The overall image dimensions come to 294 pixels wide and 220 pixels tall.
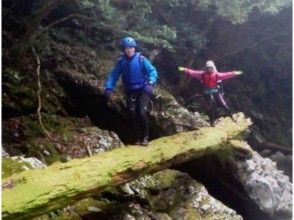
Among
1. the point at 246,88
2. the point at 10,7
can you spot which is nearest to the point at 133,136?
the point at 10,7

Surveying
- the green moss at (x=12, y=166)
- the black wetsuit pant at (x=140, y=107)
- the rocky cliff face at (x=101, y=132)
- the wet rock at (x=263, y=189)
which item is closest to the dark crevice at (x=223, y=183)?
the rocky cliff face at (x=101, y=132)

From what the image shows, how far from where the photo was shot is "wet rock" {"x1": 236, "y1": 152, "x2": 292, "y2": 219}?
398 inches

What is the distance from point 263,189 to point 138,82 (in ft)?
15.5

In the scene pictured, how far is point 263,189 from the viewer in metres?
10.1

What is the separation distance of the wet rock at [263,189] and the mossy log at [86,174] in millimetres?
1861

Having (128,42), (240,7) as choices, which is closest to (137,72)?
(128,42)

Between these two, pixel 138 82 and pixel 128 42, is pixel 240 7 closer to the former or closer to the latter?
pixel 138 82

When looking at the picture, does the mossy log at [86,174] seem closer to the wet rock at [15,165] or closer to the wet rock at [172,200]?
the wet rock at [172,200]

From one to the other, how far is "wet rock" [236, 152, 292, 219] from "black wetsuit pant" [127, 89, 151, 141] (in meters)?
3.68

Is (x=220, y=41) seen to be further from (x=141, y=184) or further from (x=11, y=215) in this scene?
(x=11, y=215)

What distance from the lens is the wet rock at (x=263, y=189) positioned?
1012cm

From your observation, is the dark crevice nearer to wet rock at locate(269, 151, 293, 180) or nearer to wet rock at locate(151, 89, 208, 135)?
wet rock at locate(151, 89, 208, 135)

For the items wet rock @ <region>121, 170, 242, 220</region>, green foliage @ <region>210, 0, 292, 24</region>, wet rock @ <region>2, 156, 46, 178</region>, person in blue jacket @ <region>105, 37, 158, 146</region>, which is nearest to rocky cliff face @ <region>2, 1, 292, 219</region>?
wet rock @ <region>121, 170, 242, 220</region>

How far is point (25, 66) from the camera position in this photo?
10367 millimetres
